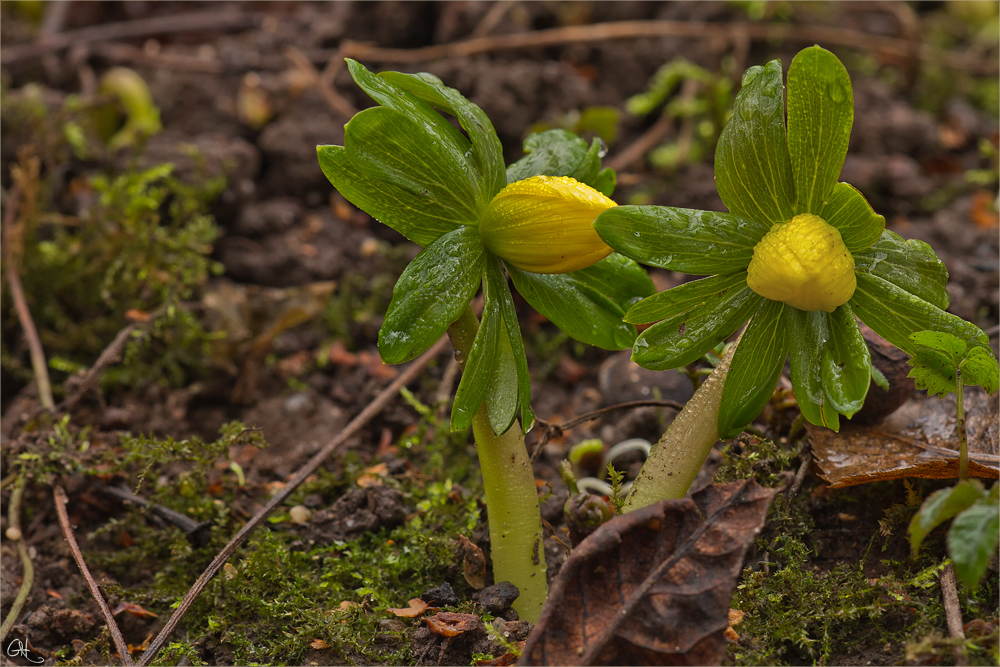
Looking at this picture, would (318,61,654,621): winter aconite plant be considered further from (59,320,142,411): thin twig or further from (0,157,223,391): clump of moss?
(0,157,223,391): clump of moss

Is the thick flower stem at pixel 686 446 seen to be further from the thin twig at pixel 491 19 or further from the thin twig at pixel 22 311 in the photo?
the thin twig at pixel 491 19

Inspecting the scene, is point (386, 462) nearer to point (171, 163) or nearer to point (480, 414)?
point (480, 414)

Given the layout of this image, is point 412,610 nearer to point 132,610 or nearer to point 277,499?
point 277,499

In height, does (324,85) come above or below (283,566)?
above

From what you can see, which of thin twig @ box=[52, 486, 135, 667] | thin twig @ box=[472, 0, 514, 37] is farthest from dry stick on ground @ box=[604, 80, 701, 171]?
thin twig @ box=[52, 486, 135, 667]

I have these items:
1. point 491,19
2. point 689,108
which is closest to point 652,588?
point 689,108

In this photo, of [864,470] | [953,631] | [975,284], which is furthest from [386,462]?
[975,284]
